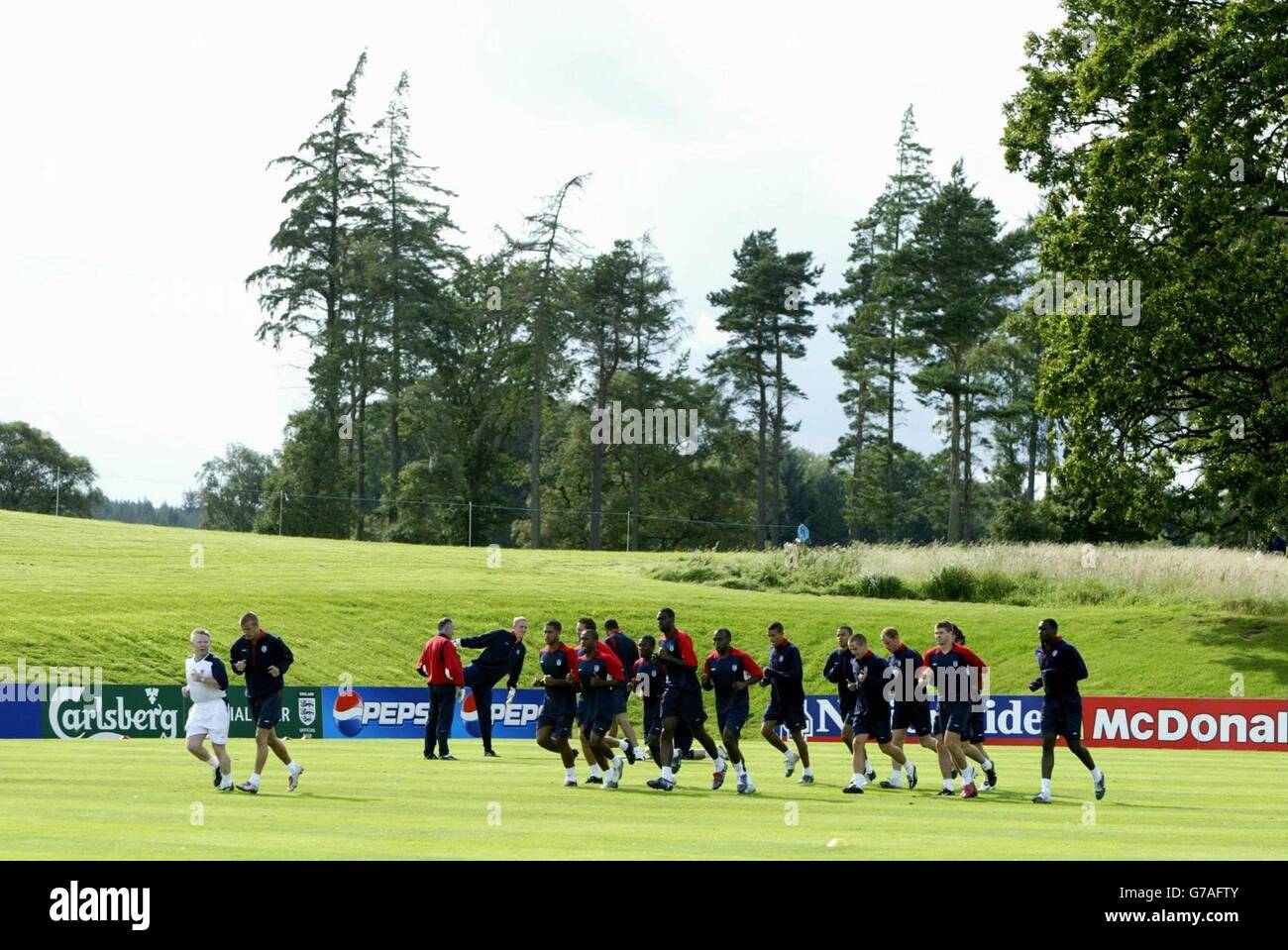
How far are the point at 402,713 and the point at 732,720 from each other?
16.1 metres

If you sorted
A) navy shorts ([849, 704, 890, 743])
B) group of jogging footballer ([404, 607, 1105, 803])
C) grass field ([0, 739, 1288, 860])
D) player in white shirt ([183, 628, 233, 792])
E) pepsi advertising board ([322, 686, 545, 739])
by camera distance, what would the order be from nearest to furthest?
1. grass field ([0, 739, 1288, 860])
2. player in white shirt ([183, 628, 233, 792])
3. group of jogging footballer ([404, 607, 1105, 803])
4. navy shorts ([849, 704, 890, 743])
5. pepsi advertising board ([322, 686, 545, 739])

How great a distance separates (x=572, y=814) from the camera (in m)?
18.3

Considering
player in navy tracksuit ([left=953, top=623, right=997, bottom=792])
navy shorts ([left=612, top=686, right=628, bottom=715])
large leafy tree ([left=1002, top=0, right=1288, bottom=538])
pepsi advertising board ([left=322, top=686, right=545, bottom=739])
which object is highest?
large leafy tree ([left=1002, top=0, right=1288, bottom=538])

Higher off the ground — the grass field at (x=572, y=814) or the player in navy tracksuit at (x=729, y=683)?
the player in navy tracksuit at (x=729, y=683)

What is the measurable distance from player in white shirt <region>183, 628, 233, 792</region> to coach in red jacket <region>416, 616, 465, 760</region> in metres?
7.74

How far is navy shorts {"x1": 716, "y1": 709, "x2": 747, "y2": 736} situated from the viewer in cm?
2258

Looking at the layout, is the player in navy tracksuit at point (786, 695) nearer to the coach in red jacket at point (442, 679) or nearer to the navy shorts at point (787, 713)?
the navy shorts at point (787, 713)

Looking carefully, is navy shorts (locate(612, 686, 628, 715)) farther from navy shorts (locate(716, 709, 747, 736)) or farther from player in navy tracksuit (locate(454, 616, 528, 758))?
player in navy tracksuit (locate(454, 616, 528, 758))

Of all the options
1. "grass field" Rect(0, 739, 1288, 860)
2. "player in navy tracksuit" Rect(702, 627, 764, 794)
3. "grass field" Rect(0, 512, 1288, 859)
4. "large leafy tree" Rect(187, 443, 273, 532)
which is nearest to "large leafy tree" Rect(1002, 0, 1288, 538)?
"grass field" Rect(0, 512, 1288, 859)

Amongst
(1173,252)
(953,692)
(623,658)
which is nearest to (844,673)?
(953,692)

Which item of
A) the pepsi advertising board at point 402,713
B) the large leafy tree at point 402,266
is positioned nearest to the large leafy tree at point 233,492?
the large leafy tree at point 402,266

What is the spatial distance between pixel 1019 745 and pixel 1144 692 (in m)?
5.79

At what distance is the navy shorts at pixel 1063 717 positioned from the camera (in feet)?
70.6

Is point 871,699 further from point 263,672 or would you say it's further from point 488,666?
point 488,666
